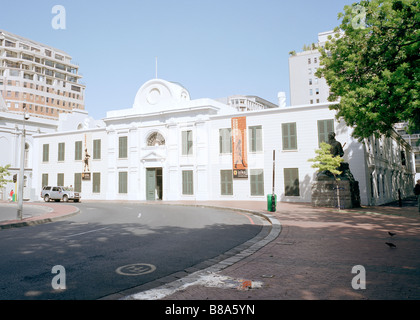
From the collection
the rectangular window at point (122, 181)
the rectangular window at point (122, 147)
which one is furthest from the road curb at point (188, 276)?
the rectangular window at point (122, 147)

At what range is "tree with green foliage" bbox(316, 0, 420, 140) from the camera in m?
11.9

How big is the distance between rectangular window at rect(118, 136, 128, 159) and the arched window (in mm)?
2624

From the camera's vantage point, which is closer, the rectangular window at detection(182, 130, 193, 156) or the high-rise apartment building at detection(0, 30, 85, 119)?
the rectangular window at detection(182, 130, 193, 156)

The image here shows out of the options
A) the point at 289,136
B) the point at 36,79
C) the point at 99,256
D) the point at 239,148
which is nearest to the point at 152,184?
the point at 239,148

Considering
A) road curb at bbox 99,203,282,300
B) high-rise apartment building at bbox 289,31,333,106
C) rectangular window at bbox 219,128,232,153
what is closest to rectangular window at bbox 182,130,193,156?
rectangular window at bbox 219,128,232,153

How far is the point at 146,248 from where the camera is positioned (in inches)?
291

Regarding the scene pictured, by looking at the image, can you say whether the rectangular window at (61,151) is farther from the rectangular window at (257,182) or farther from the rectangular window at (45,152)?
the rectangular window at (257,182)

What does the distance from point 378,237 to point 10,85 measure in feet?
279

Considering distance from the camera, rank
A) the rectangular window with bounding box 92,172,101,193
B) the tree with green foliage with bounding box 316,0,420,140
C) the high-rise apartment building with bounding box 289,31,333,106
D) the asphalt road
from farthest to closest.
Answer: the high-rise apartment building with bounding box 289,31,333,106, the rectangular window with bounding box 92,172,101,193, the tree with green foliage with bounding box 316,0,420,140, the asphalt road

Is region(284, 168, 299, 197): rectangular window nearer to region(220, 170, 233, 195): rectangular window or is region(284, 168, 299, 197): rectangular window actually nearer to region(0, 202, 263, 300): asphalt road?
region(220, 170, 233, 195): rectangular window

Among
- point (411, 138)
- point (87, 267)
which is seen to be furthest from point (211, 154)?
point (411, 138)

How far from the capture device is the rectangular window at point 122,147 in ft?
103

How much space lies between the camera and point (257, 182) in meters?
25.9
